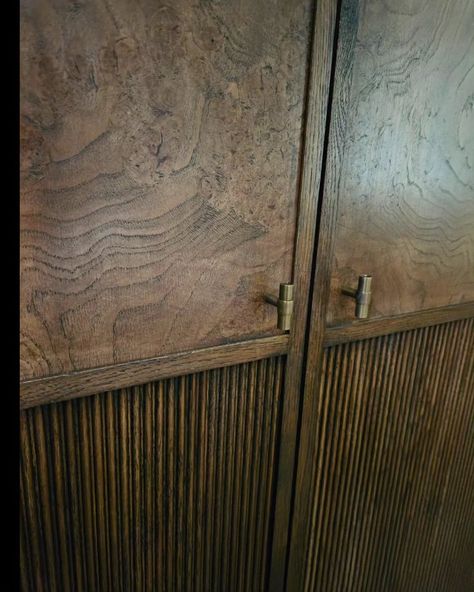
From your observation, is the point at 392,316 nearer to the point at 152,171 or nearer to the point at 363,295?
the point at 363,295

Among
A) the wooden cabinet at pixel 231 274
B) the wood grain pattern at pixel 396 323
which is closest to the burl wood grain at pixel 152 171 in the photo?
the wooden cabinet at pixel 231 274

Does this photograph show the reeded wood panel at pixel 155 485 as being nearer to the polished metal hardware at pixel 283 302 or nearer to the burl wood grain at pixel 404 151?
the polished metal hardware at pixel 283 302

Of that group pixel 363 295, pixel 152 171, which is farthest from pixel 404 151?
pixel 152 171

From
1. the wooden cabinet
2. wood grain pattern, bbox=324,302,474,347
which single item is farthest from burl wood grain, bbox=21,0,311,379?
wood grain pattern, bbox=324,302,474,347

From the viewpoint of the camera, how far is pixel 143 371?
485mm

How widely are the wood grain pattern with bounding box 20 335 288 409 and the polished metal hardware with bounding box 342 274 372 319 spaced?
9 cm

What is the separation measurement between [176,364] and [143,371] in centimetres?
3

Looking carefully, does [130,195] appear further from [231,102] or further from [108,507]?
[108,507]

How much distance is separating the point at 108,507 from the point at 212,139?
1.15 feet

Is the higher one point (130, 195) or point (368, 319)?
point (130, 195)

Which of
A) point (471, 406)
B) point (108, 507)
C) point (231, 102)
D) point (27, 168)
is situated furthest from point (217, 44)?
point (471, 406)

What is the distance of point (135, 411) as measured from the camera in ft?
1.65

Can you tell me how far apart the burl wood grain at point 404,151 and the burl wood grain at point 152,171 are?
0.25 ft
